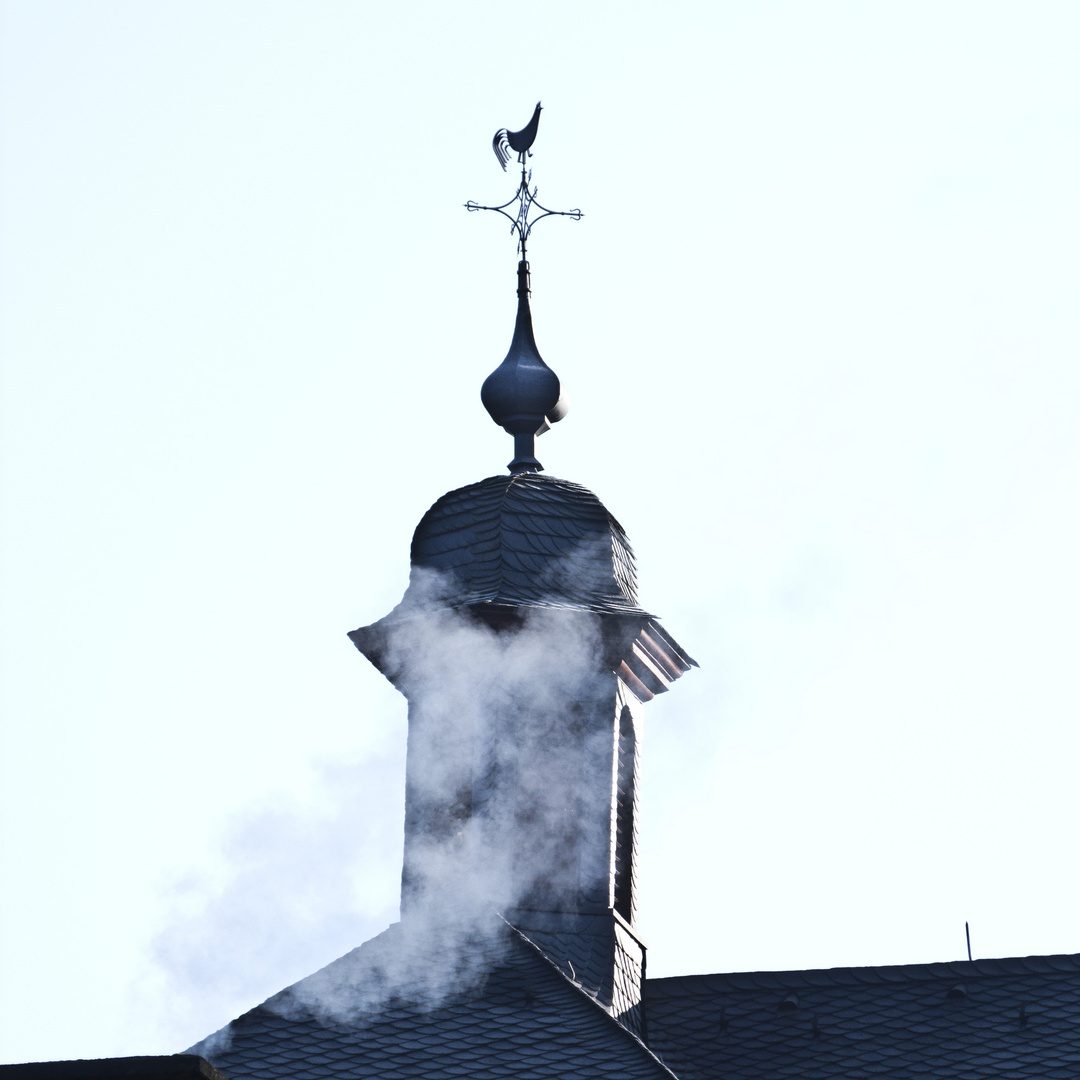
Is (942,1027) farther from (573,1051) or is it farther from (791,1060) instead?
(573,1051)

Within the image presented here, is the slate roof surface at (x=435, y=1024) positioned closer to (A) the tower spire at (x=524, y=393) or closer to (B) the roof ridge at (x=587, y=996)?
(B) the roof ridge at (x=587, y=996)

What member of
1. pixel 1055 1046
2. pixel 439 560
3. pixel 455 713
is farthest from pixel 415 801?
pixel 1055 1046

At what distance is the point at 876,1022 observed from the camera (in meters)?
18.2

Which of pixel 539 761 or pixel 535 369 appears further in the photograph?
pixel 535 369

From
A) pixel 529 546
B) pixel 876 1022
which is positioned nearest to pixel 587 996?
pixel 876 1022

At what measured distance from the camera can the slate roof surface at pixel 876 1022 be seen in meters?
17.5

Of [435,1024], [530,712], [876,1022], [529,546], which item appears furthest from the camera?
[529,546]

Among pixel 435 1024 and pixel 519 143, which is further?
pixel 519 143

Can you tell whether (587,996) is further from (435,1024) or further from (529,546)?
(529,546)

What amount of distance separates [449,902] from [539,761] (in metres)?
1.34

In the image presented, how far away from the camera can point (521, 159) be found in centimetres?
2314

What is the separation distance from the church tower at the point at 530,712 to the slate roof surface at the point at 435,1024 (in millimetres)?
718

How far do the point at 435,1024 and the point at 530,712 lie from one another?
3.27 m

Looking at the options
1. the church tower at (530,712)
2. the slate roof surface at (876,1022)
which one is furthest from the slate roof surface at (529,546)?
the slate roof surface at (876,1022)
